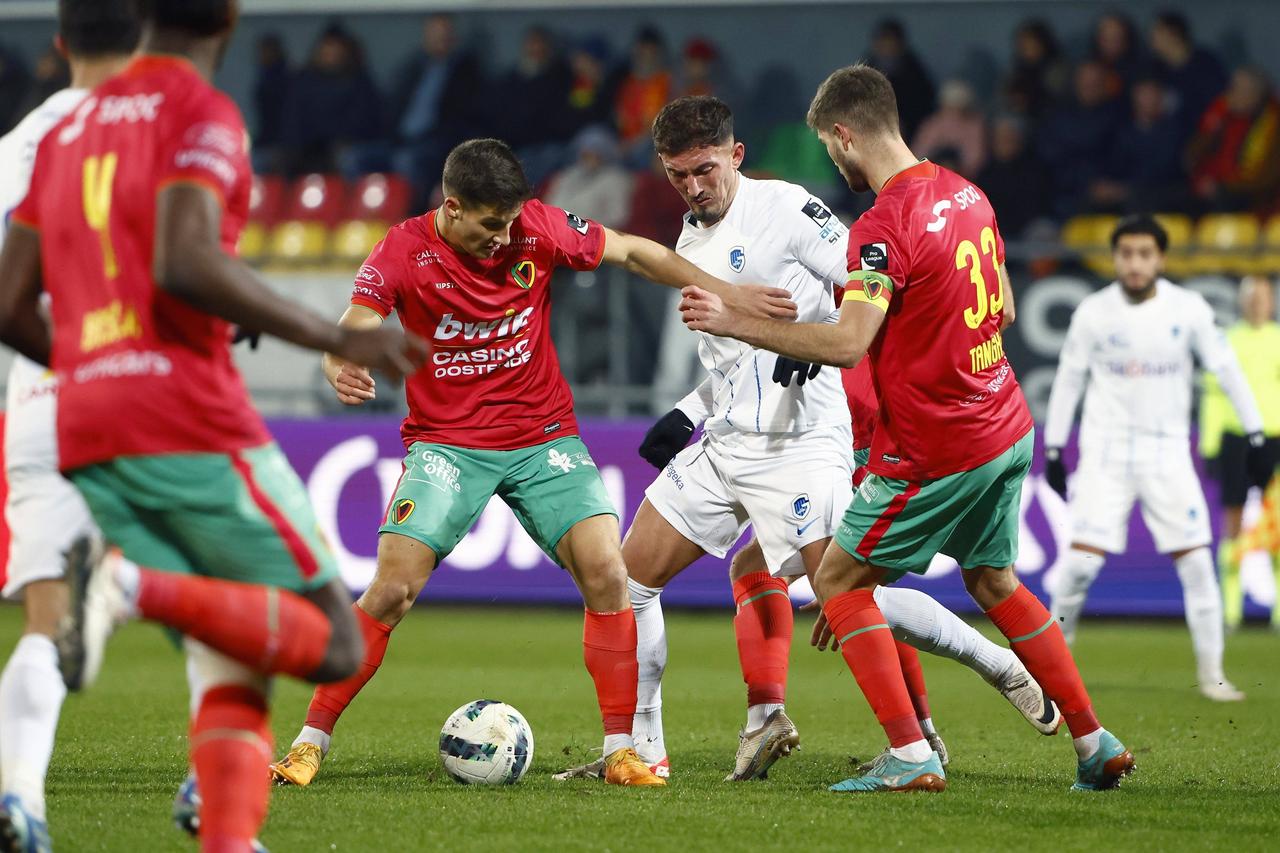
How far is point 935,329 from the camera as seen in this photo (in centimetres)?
543

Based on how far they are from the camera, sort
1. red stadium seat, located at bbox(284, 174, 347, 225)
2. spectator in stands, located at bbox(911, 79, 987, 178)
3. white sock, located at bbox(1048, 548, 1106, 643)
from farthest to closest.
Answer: red stadium seat, located at bbox(284, 174, 347, 225) < spectator in stands, located at bbox(911, 79, 987, 178) < white sock, located at bbox(1048, 548, 1106, 643)

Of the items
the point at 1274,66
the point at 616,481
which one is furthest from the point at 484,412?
the point at 1274,66

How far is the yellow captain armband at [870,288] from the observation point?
5.22 m

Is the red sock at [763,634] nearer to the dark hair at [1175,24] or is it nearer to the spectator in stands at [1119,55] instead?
the spectator in stands at [1119,55]

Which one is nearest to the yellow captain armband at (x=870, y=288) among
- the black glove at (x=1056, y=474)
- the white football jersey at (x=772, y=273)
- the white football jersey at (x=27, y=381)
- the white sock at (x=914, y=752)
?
the white football jersey at (x=772, y=273)

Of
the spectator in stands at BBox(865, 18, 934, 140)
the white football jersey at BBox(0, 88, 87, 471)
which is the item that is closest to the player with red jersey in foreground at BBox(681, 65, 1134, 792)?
the white football jersey at BBox(0, 88, 87, 471)

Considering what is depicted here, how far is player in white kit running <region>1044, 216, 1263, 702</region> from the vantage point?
9.16m

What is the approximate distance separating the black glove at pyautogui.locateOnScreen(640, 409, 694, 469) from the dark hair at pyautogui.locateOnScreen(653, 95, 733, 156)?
3.40 ft

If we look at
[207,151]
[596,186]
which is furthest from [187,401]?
[596,186]

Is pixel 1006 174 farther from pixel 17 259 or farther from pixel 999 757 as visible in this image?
pixel 17 259

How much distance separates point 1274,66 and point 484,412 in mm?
13814

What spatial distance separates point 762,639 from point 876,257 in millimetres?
1724

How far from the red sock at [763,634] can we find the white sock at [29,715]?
8.92 ft

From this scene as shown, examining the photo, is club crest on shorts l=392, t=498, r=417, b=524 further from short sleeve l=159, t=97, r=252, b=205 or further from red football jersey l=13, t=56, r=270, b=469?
short sleeve l=159, t=97, r=252, b=205
